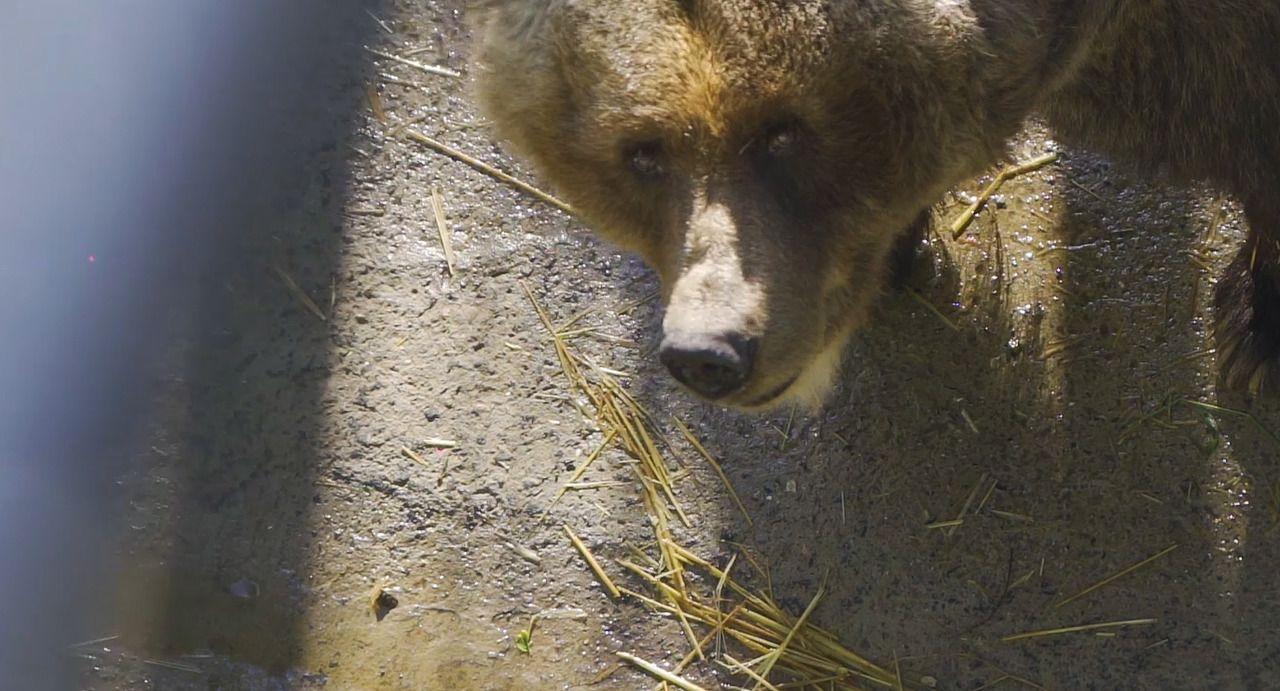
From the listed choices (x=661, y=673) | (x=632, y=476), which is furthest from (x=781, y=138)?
(x=661, y=673)

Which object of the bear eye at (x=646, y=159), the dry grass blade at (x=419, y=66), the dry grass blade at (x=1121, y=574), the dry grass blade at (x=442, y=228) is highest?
the bear eye at (x=646, y=159)

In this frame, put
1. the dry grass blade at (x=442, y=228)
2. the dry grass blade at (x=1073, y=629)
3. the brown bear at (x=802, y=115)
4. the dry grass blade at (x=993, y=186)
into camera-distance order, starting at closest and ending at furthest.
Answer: the brown bear at (x=802, y=115)
the dry grass blade at (x=1073, y=629)
the dry grass blade at (x=993, y=186)
the dry grass blade at (x=442, y=228)

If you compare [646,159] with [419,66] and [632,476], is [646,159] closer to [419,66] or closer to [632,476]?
[632,476]

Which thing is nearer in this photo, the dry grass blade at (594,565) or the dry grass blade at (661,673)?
the dry grass blade at (661,673)

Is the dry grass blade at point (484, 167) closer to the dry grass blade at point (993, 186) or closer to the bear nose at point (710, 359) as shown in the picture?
the dry grass blade at point (993, 186)

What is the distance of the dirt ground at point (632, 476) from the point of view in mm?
2879

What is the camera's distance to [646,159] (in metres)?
2.18

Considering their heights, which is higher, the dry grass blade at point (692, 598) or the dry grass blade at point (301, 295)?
the dry grass blade at point (301, 295)

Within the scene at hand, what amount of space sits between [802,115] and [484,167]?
1899mm

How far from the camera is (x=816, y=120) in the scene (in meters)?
2.05

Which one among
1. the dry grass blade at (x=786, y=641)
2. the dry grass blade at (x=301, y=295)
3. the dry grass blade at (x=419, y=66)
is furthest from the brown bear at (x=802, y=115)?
the dry grass blade at (x=419, y=66)

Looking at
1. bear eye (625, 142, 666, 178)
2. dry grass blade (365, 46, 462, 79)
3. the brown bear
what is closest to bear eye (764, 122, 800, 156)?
the brown bear

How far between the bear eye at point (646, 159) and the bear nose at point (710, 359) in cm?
37

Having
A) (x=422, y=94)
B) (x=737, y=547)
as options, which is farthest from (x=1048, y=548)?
(x=422, y=94)
